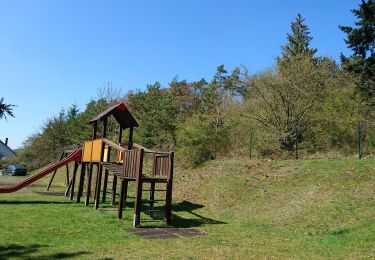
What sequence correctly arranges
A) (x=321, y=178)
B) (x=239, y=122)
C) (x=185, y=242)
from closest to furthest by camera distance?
(x=185, y=242), (x=321, y=178), (x=239, y=122)

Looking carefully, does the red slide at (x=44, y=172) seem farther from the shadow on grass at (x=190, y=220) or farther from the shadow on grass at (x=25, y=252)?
the shadow on grass at (x=25, y=252)

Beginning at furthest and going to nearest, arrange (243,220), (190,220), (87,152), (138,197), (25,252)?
(87,152), (190,220), (243,220), (138,197), (25,252)

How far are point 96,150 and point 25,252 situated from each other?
9.88 meters

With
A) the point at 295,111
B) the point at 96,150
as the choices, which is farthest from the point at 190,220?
the point at 295,111

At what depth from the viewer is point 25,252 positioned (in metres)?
8.01

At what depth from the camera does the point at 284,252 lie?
29.0 feet

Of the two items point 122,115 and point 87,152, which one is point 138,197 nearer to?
point 122,115

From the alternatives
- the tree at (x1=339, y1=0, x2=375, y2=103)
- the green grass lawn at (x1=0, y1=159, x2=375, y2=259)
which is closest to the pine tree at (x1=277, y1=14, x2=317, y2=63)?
the tree at (x1=339, y1=0, x2=375, y2=103)

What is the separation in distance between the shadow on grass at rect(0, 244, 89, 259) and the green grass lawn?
0.02m

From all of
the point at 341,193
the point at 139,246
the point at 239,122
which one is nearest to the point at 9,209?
the point at 139,246

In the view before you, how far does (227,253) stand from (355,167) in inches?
352

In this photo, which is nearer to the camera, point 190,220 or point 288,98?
point 190,220

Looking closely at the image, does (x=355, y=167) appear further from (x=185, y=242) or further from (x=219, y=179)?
(x=185, y=242)

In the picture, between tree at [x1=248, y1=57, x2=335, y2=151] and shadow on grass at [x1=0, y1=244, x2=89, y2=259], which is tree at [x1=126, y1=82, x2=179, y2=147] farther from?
shadow on grass at [x1=0, y1=244, x2=89, y2=259]
